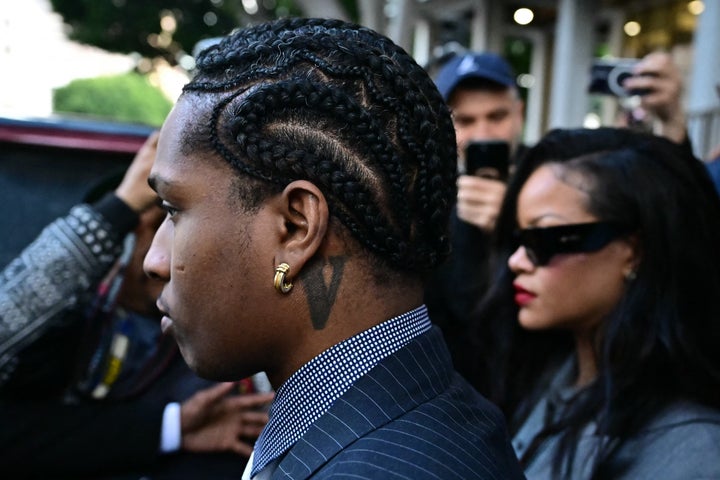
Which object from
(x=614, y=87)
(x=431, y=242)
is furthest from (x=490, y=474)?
(x=614, y=87)

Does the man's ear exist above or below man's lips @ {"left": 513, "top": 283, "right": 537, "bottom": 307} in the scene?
above

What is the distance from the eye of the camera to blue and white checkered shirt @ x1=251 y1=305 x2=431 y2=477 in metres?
1.24

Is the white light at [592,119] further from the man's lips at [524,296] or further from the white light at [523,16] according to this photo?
the man's lips at [524,296]

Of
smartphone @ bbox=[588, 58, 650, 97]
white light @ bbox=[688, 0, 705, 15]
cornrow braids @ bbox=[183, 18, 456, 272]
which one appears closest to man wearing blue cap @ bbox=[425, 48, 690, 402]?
smartphone @ bbox=[588, 58, 650, 97]

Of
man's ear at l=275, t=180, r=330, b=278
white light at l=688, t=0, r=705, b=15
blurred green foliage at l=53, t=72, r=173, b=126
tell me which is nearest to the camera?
man's ear at l=275, t=180, r=330, b=278

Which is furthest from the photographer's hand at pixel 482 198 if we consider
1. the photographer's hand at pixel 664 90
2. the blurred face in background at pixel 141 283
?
the blurred face in background at pixel 141 283

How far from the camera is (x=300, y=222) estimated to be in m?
1.24

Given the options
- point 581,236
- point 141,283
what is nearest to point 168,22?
point 141,283

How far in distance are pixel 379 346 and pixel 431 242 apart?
0.22m

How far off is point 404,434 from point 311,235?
0.34 m

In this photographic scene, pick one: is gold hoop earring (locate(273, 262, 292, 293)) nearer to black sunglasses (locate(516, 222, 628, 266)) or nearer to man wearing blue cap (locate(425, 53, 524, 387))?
black sunglasses (locate(516, 222, 628, 266))

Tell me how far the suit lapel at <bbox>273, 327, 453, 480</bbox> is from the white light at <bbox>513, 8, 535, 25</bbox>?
562 inches

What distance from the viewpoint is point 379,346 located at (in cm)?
127

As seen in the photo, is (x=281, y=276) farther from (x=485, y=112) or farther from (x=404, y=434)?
(x=485, y=112)
